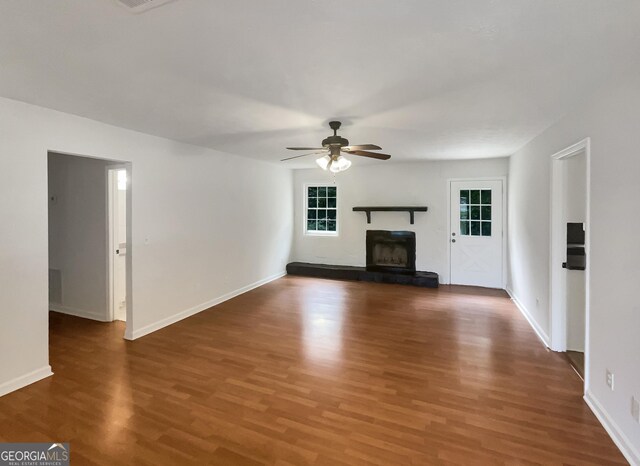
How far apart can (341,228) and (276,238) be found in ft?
4.61

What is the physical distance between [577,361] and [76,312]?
593cm

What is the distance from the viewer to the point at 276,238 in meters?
6.54

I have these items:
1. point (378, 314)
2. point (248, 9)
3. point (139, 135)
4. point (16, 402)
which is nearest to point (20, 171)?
point (139, 135)

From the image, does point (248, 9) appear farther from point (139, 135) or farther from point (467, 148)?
point (467, 148)

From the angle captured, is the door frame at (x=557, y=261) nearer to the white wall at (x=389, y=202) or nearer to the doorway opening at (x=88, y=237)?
the white wall at (x=389, y=202)

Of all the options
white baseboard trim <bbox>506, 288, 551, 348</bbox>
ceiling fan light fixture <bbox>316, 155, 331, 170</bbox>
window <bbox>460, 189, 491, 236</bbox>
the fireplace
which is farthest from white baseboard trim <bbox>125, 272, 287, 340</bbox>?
white baseboard trim <bbox>506, 288, 551, 348</bbox>

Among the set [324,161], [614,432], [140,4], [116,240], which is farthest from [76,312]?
[614,432]

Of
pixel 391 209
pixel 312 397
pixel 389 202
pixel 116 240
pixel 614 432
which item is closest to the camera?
pixel 614 432

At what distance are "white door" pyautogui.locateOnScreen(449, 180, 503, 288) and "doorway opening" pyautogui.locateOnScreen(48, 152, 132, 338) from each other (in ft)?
17.8

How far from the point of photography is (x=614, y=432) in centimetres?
200

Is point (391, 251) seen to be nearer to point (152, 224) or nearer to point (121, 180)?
point (152, 224)

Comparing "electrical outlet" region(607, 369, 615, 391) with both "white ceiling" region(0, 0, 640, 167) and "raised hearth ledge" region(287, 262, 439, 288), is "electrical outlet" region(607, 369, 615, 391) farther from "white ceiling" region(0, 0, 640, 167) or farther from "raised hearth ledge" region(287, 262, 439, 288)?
"raised hearth ledge" region(287, 262, 439, 288)

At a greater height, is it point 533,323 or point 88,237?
point 88,237

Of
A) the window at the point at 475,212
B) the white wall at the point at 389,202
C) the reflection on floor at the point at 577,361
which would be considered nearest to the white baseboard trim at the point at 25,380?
the reflection on floor at the point at 577,361
